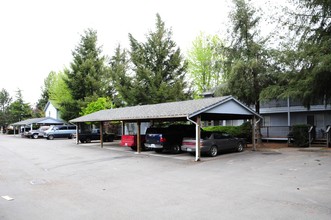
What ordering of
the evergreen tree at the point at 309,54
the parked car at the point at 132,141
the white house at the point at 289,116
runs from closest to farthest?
the evergreen tree at the point at 309,54 < the parked car at the point at 132,141 < the white house at the point at 289,116

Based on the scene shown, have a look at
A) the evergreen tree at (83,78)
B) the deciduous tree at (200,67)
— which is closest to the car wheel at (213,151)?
the deciduous tree at (200,67)

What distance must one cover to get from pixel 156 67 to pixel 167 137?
2145cm

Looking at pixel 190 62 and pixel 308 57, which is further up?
pixel 190 62

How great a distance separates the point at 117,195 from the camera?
8188mm

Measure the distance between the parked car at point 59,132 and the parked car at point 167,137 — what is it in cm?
2166

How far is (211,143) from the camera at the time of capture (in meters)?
17.1

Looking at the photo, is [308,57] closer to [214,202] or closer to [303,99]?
[303,99]

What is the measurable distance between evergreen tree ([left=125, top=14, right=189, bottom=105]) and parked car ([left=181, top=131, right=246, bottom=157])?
19.2m

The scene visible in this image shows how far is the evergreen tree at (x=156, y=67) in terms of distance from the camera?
37.7m

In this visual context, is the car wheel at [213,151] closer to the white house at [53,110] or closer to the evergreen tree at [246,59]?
the evergreen tree at [246,59]

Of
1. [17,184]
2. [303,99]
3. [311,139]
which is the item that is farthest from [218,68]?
[17,184]

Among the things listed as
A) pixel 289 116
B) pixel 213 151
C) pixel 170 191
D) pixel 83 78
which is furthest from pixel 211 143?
pixel 83 78

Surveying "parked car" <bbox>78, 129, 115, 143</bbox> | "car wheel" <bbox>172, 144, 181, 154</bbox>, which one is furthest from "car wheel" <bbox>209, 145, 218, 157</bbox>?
"parked car" <bbox>78, 129, 115, 143</bbox>

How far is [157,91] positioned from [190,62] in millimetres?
8593
